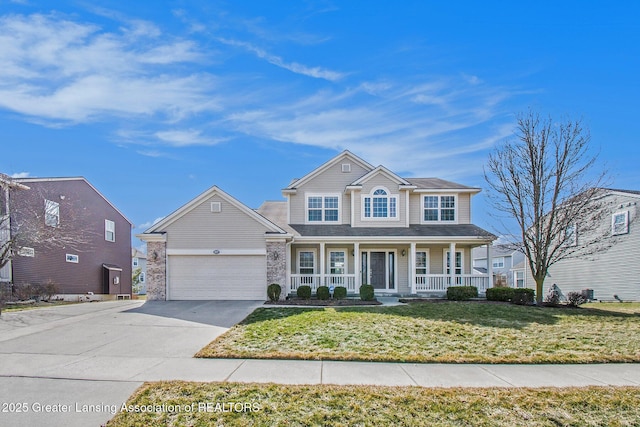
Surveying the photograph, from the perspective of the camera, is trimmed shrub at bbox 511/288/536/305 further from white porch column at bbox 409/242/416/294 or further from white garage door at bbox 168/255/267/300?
white garage door at bbox 168/255/267/300

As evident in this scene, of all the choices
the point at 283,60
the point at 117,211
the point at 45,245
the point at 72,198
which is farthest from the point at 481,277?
the point at 117,211

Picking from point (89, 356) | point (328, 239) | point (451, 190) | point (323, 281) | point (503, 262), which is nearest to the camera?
point (89, 356)

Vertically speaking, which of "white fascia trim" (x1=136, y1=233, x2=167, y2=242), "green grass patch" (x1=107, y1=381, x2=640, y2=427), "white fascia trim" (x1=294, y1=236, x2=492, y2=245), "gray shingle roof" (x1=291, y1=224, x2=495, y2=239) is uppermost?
"gray shingle roof" (x1=291, y1=224, x2=495, y2=239)

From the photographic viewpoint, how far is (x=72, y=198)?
2312 cm

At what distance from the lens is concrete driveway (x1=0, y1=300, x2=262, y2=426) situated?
17.0ft

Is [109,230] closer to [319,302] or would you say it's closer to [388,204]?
[319,302]

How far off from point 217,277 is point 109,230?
50.6 feet

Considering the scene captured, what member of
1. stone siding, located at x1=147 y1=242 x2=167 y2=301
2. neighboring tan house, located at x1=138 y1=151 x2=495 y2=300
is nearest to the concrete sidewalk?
stone siding, located at x1=147 y1=242 x2=167 y2=301

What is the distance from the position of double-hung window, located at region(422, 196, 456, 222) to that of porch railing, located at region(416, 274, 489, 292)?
11.1 ft

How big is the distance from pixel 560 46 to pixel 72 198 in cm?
2617

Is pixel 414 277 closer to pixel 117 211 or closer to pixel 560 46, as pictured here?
pixel 560 46

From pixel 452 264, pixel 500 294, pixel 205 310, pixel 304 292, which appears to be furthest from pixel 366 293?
pixel 205 310

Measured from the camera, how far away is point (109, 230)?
90.8 ft

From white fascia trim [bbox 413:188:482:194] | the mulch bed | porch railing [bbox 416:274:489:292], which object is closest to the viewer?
the mulch bed
